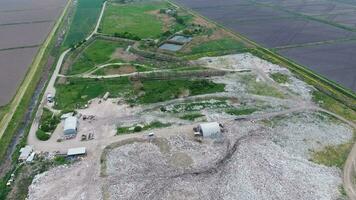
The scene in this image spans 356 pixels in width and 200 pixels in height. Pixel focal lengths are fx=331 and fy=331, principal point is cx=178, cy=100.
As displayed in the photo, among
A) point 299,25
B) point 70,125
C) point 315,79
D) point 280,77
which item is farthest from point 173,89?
point 299,25

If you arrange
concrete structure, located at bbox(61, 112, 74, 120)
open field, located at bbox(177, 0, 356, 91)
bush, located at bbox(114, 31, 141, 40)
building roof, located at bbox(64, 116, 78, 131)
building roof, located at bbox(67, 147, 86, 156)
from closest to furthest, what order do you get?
building roof, located at bbox(67, 147, 86, 156), building roof, located at bbox(64, 116, 78, 131), concrete structure, located at bbox(61, 112, 74, 120), open field, located at bbox(177, 0, 356, 91), bush, located at bbox(114, 31, 141, 40)

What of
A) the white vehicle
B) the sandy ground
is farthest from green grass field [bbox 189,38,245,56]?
the white vehicle

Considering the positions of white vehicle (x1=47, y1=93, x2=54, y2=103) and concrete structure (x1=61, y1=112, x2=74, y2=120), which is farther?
white vehicle (x1=47, y1=93, x2=54, y2=103)

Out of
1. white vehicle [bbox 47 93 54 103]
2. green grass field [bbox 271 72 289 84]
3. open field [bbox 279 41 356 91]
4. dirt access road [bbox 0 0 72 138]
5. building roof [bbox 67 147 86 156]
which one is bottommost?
dirt access road [bbox 0 0 72 138]

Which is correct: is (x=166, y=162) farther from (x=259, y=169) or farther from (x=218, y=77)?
(x=218, y=77)

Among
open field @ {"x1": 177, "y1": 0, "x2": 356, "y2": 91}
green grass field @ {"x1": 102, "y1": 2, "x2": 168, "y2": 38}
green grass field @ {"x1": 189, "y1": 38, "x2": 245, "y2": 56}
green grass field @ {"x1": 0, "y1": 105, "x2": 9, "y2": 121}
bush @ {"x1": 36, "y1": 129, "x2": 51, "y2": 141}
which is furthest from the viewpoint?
green grass field @ {"x1": 102, "y1": 2, "x2": 168, "y2": 38}

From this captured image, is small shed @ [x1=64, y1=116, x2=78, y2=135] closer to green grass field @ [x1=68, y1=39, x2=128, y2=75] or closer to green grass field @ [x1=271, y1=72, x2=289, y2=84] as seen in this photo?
green grass field @ [x1=68, y1=39, x2=128, y2=75]

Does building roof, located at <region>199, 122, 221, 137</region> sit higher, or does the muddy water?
building roof, located at <region>199, 122, 221, 137</region>
